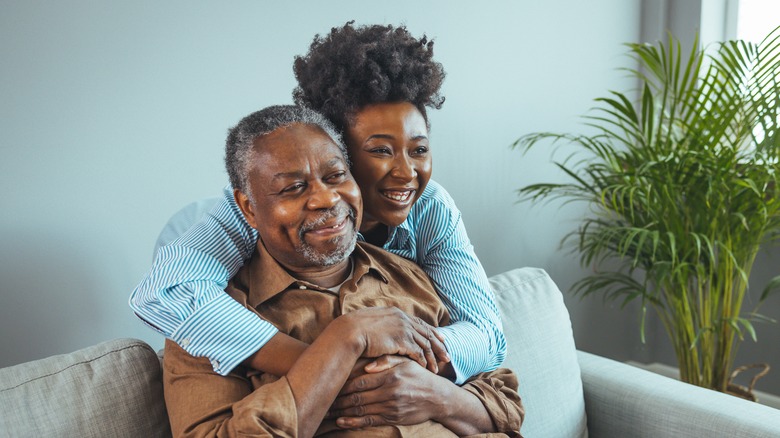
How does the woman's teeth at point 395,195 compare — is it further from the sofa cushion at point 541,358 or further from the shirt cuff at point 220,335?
the sofa cushion at point 541,358

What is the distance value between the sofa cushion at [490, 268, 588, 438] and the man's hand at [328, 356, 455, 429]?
548mm

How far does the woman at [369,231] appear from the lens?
3.65ft

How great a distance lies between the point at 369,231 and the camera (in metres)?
1.46

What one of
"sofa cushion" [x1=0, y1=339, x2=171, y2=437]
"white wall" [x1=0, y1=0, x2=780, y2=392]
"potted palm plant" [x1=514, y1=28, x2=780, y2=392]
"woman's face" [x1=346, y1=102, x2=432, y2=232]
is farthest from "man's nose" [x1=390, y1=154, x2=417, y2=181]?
"potted palm plant" [x1=514, y1=28, x2=780, y2=392]

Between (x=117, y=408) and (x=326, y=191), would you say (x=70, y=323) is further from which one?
(x=326, y=191)

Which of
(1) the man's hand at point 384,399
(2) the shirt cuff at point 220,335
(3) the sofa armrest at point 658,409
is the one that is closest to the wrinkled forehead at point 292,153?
(2) the shirt cuff at point 220,335

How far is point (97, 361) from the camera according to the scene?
1240mm

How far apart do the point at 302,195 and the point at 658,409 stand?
3.40ft

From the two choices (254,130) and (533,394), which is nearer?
(254,130)

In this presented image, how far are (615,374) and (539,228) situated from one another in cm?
120

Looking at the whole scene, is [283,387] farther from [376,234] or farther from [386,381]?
[376,234]

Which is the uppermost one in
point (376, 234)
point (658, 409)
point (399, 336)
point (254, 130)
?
point (254, 130)

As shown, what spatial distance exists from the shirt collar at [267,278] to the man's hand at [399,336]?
131mm

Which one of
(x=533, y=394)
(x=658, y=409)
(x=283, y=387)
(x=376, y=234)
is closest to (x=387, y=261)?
(x=376, y=234)
